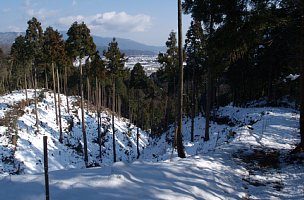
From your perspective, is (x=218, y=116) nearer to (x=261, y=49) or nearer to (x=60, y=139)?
(x=261, y=49)

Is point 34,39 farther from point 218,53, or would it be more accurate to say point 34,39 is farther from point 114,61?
point 218,53

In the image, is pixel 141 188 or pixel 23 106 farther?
pixel 23 106

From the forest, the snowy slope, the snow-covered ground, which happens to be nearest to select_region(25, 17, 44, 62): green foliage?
the forest

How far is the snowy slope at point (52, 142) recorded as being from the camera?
27359 millimetres

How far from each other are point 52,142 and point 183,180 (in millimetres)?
27538

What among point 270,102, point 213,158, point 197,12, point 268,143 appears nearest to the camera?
point 213,158

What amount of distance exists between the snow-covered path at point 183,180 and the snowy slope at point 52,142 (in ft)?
54.4

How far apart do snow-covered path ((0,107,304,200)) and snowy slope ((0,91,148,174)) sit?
54.4ft

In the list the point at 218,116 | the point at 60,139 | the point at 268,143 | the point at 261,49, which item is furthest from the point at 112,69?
the point at 268,143

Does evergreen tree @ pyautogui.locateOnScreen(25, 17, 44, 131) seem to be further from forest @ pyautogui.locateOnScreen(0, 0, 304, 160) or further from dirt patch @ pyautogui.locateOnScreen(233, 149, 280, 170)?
dirt patch @ pyautogui.locateOnScreen(233, 149, 280, 170)

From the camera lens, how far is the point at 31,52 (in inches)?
1415

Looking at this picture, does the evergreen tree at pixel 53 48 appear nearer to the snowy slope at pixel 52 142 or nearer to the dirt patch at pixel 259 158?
the snowy slope at pixel 52 142

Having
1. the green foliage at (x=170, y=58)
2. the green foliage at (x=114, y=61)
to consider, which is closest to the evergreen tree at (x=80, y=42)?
the green foliage at (x=114, y=61)

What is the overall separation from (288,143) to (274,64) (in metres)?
22.7
